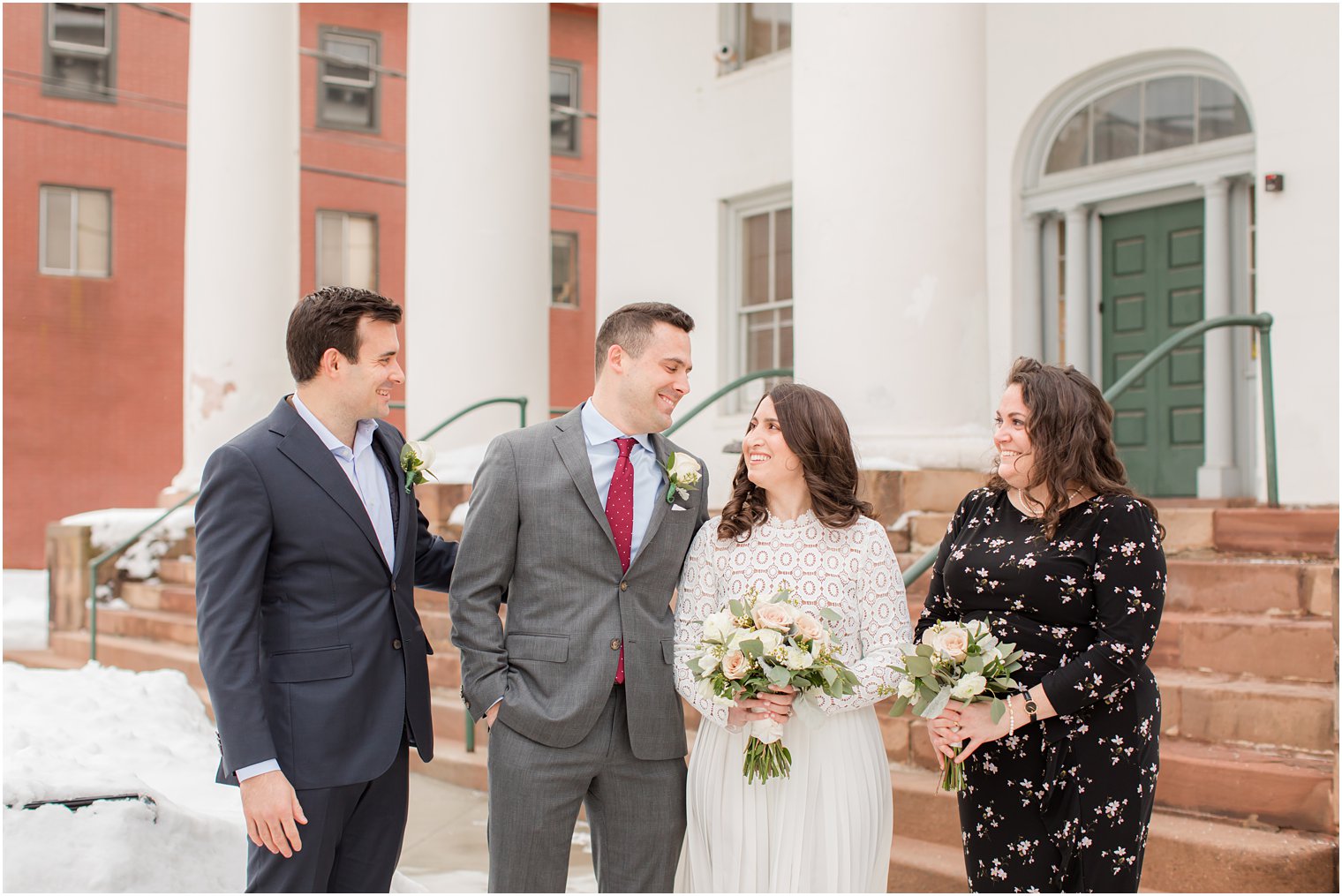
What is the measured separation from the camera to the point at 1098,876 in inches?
129

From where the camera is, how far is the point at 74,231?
19703mm

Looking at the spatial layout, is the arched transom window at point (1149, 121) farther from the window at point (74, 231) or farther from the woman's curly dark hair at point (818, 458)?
the window at point (74, 231)

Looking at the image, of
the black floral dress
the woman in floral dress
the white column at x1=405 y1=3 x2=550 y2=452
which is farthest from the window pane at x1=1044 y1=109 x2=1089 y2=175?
the black floral dress

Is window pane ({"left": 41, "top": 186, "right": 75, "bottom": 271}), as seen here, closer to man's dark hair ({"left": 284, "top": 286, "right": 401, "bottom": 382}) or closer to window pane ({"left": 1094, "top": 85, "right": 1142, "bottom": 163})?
window pane ({"left": 1094, "top": 85, "right": 1142, "bottom": 163})

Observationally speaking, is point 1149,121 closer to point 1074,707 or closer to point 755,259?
point 755,259

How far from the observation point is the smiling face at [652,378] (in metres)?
3.54

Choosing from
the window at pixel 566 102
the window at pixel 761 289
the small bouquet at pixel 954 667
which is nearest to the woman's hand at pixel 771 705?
the small bouquet at pixel 954 667

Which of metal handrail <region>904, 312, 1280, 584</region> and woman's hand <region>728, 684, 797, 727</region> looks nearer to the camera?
woman's hand <region>728, 684, 797, 727</region>

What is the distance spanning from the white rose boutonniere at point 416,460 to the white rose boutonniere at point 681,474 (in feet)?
2.29

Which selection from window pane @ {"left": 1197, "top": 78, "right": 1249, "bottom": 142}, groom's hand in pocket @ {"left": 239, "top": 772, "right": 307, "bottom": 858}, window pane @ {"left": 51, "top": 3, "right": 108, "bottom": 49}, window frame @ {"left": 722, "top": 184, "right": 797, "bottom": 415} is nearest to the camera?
groom's hand in pocket @ {"left": 239, "top": 772, "right": 307, "bottom": 858}

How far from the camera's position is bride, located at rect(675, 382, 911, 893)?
344 cm

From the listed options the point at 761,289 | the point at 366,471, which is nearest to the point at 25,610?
the point at 761,289

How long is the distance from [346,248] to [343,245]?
8 centimetres

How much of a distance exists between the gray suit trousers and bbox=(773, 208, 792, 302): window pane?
8.13m
